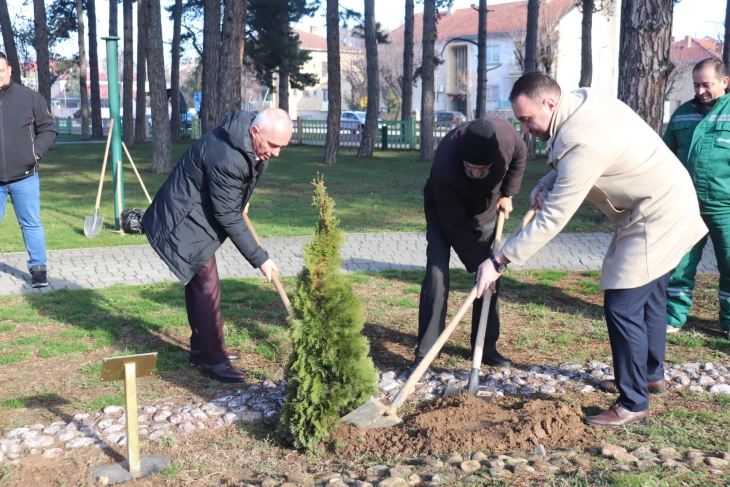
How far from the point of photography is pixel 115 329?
593 centimetres

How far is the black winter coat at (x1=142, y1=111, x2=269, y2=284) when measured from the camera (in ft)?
14.6

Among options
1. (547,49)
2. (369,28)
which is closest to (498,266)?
(369,28)

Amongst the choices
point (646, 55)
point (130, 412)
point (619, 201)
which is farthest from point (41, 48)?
point (619, 201)

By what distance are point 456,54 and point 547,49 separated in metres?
29.8

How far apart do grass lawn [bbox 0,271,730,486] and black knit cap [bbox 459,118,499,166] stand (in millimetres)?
1540

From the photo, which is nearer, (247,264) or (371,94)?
(247,264)

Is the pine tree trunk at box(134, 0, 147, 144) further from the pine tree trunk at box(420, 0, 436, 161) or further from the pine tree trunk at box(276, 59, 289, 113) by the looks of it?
the pine tree trunk at box(420, 0, 436, 161)

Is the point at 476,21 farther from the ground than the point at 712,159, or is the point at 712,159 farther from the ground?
the point at 476,21

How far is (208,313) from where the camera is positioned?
4.90 m

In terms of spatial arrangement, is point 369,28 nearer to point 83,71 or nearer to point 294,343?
point 83,71

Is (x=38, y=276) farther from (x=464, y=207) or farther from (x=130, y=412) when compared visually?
(x=464, y=207)

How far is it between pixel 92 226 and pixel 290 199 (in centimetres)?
440

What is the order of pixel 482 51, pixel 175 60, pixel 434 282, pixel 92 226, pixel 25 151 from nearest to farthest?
pixel 434 282, pixel 25 151, pixel 92 226, pixel 482 51, pixel 175 60

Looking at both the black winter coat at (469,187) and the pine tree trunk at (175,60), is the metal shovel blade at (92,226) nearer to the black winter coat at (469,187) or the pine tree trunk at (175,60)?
the black winter coat at (469,187)
